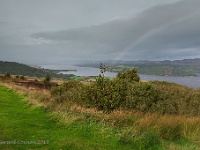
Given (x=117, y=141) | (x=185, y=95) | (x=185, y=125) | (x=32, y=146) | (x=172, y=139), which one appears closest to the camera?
(x=32, y=146)

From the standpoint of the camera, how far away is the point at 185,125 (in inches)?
430

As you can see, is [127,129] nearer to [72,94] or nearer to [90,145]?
[90,145]

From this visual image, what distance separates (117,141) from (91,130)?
1671 mm

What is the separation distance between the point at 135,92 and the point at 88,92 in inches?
135

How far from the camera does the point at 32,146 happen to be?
7961 mm

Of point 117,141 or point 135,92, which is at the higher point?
point 135,92

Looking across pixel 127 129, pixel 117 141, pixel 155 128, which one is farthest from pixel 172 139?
pixel 117 141

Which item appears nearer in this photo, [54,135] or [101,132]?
[54,135]

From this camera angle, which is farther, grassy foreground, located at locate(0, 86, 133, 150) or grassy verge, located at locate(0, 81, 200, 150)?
grassy verge, located at locate(0, 81, 200, 150)

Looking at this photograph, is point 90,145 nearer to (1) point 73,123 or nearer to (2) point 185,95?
(1) point 73,123

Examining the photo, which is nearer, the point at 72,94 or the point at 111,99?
the point at 111,99

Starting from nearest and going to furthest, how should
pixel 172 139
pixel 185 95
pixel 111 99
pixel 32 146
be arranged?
pixel 32 146 < pixel 172 139 < pixel 111 99 < pixel 185 95

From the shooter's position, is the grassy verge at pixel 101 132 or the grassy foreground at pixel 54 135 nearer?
the grassy foreground at pixel 54 135

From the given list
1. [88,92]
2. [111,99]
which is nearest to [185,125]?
[111,99]
